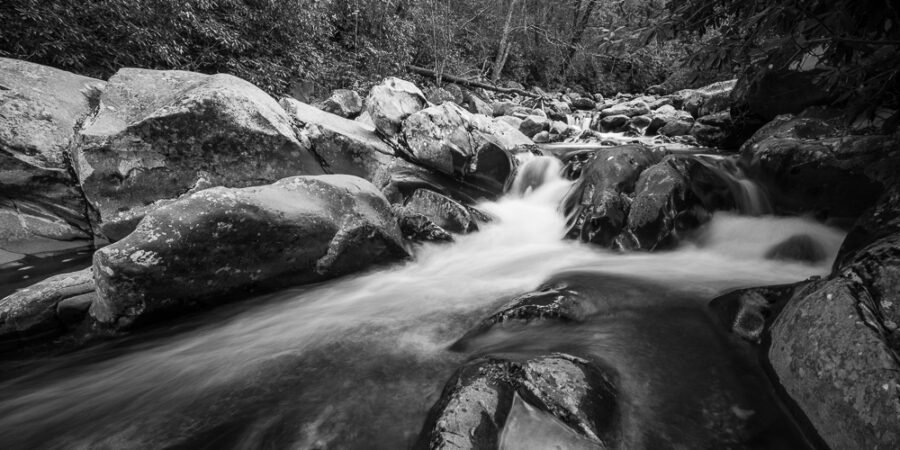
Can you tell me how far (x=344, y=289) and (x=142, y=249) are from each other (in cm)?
200

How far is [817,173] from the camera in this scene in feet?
16.1

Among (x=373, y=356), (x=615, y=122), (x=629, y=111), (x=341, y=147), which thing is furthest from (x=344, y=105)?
(x=629, y=111)

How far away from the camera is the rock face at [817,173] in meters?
4.50

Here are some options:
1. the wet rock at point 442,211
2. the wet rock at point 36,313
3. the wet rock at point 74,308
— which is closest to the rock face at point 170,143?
the wet rock at point 36,313

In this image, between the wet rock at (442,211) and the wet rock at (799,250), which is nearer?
the wet rock at (799,250)

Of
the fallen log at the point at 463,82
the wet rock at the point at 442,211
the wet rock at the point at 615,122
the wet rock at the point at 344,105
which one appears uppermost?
the fallen log at the point at 463,82

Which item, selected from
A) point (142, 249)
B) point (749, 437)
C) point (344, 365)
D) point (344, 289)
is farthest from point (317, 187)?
point (749, 437)

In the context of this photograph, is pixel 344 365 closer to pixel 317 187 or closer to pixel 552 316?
pixel 552 316

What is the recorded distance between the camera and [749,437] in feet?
7.32

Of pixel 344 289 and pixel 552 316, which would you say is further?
pixel 344 289

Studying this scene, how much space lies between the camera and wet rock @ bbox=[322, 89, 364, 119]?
407 inches

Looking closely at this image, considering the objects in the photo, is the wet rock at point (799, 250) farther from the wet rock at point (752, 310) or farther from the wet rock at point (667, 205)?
the wet rock at point (752, 310)

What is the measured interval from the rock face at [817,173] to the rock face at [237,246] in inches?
204

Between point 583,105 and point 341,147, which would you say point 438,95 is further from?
point 341,147
